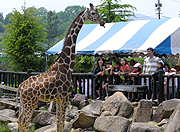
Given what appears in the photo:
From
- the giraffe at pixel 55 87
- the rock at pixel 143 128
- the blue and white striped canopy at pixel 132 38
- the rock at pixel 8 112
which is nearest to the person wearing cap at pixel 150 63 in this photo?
the blue and white striped canopy at pixel 132 38

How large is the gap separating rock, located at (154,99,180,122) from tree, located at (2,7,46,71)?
10349mm

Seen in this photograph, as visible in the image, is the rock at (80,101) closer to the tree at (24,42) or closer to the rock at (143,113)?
the rock at (143,113)

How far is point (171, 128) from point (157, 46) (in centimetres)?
492

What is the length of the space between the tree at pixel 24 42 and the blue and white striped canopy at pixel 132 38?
14.0 ft

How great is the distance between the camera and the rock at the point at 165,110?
21.6ft

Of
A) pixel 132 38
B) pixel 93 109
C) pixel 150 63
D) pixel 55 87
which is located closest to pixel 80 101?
pixel 93 109

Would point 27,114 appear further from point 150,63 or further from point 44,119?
point 150,63

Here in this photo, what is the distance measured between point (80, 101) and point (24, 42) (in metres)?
8.35

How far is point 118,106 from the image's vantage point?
725cm

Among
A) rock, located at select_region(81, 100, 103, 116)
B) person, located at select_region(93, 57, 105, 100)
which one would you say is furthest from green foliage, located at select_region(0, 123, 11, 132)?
person, located at select_region(93, 57, 105, 100)

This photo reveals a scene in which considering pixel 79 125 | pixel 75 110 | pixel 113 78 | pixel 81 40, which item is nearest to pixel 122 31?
pixel 81 40

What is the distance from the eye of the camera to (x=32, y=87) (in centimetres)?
551

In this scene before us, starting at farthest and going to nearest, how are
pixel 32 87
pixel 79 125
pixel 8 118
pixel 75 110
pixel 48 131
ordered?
pixel 8 118, pixel 75 110, pixel 79 125, pixel 48 131, pixel 32 87

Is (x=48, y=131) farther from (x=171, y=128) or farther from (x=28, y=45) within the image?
(x=28, y=45)
